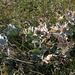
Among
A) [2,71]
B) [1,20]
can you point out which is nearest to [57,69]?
[2,71]

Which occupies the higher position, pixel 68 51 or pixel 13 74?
pixel 68 51

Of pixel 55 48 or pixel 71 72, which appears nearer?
pixel 71 72

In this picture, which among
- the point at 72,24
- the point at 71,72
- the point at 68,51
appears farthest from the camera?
the point at 72,24

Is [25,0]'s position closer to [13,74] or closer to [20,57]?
[20,57]

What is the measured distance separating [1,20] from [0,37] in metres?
0.59

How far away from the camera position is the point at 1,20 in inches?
77.3

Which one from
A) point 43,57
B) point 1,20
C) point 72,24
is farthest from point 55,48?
point 1,20

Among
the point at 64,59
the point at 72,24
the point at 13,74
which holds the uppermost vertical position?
the point at 72,24

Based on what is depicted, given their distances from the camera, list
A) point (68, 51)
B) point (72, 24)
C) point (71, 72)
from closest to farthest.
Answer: point (71, 72), point (68, 51), point (72, 24)

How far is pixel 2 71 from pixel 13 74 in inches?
5.1

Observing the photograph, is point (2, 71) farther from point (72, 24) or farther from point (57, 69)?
point (72, 24)

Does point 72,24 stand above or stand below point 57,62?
above

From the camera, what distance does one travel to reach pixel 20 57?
1430 millimetres

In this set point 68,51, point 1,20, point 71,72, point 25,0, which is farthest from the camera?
point 25,0
